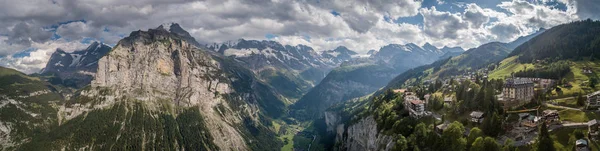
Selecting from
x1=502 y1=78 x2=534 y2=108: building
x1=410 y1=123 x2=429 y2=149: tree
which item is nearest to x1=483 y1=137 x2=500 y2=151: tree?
x1=410 y1=123 x2=429 y2=149: tree

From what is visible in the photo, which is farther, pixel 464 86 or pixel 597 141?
pixel 464 86

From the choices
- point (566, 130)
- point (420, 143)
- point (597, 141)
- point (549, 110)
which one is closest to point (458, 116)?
point (420, 143)

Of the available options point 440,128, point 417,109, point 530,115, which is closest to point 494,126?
point 530,115

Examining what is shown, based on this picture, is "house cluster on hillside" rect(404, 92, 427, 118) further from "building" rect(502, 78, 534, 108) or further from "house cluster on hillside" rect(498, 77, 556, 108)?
"building" rect(502, 78, 534, 108)

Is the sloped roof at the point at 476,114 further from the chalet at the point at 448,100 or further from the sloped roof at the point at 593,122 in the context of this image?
the sloped roof at the point at 593,122

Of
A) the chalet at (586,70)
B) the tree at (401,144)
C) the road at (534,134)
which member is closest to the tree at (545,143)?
the road at (534,134)

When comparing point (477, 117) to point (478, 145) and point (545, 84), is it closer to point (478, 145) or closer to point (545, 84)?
point (478, 145)

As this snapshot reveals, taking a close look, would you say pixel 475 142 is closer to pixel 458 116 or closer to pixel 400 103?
pixel 458 116
